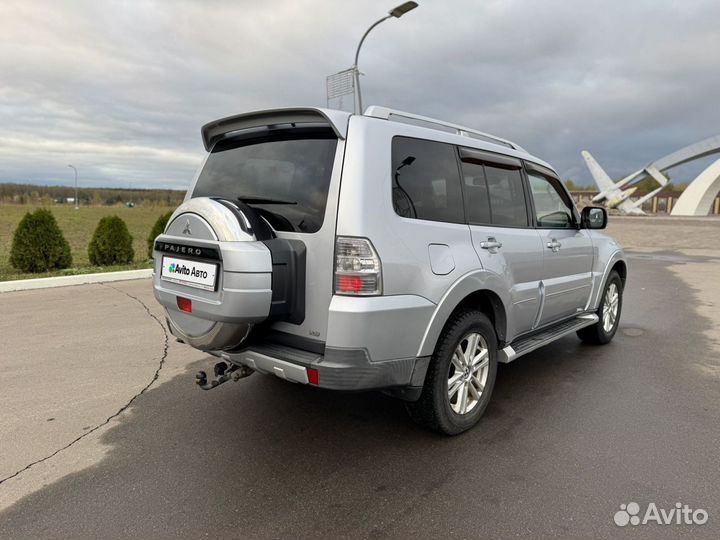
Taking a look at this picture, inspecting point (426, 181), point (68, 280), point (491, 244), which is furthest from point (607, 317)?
point (68, 280)

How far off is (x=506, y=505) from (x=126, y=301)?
6.61m

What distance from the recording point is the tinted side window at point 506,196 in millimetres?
3512

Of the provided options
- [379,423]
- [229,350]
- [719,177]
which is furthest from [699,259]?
[719,177]

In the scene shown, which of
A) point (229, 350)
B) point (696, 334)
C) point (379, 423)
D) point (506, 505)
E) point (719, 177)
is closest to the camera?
point (506, 505)

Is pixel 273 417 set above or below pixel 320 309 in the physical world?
below

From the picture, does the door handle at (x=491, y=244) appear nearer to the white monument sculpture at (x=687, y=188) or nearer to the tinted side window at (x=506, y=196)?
the tinted side window at (x=506, y=196)

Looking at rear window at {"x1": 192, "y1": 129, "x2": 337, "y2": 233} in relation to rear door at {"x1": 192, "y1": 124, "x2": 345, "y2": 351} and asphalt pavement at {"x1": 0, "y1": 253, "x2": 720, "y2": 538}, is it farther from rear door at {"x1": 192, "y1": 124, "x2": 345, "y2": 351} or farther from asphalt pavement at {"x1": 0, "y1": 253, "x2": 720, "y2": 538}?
asphalt pavement at {"x1": 0, "y1": 253, "x2": 720, "y2": 538}

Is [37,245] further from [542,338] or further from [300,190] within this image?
[542,338]

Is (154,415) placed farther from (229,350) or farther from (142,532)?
(142,532)

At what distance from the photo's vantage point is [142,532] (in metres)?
2.22

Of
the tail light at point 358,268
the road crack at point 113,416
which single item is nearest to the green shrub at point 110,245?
the road crack at point 113,416

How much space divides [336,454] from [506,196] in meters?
2.23

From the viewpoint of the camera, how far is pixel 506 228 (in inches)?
139

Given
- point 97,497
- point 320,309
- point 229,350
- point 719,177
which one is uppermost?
point 719,177
